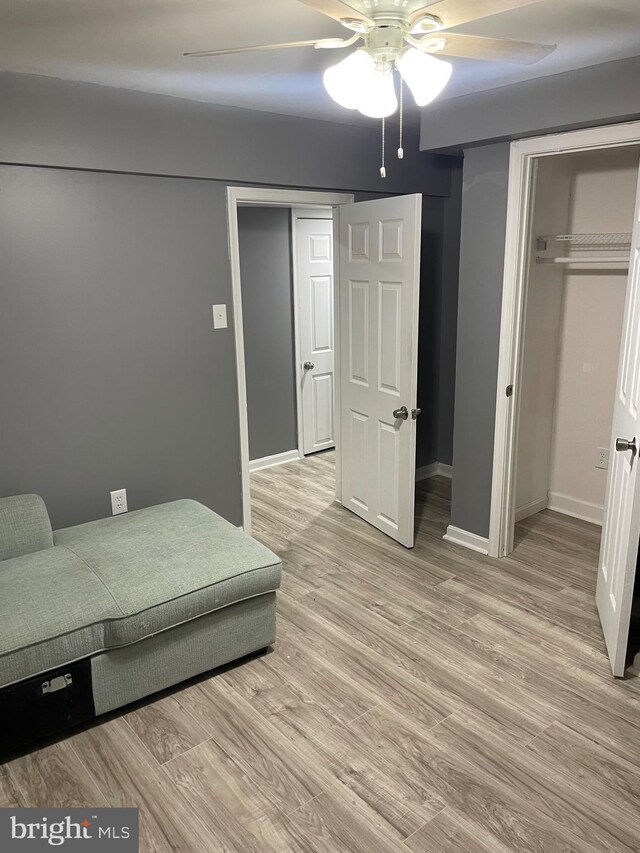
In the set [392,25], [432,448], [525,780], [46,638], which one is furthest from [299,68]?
[432,448]

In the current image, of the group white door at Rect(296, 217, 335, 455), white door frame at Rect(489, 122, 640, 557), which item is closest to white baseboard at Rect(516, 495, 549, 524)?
white door frame at Rect(489, 122, 640, 557)

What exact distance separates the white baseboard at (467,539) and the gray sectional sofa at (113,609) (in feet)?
4.84

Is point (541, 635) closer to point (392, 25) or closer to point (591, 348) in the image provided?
point (591, 348)

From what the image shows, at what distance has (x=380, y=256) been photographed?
3.55 meters

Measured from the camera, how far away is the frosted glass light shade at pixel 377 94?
67.0 inches

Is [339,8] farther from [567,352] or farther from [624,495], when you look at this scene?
[567,352]

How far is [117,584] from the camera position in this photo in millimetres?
2408

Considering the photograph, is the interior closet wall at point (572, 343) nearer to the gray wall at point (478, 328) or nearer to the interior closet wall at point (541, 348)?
the interior closet wall at point (541, 348)

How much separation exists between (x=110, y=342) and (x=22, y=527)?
37.8 inches

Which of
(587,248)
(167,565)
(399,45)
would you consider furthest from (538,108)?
(167,565)

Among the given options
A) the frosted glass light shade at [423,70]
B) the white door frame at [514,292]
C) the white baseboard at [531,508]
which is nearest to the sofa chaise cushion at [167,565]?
the white door frame at [514,292]

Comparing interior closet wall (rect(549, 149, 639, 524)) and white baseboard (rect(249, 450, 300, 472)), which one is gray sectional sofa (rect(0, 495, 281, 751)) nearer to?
white baseboard (rect(249, 450, 300, 472))

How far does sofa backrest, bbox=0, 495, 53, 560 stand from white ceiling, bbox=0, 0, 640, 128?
5.84ft

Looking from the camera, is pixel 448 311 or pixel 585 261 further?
pixel 448 311
